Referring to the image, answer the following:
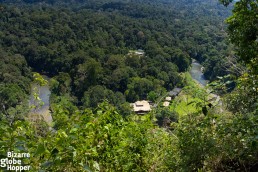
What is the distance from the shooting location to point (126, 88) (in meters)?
23.5

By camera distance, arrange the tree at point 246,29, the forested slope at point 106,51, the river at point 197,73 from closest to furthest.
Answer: the tree at point 246,29 < the forested slope at point 106,51 < the river at point 197,73

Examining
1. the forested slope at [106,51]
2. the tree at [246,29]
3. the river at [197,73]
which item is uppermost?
the tree at [246,29]

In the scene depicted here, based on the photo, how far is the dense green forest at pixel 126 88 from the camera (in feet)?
7.13

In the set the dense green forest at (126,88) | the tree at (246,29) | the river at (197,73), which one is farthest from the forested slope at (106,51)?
the tree at (246,29)

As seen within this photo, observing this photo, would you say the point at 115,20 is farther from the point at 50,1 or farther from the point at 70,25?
the point at 50,1

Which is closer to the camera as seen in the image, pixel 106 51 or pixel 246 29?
pixel 246 29

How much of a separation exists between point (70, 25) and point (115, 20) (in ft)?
30.8

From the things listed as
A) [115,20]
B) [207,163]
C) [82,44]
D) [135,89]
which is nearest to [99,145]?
[207,163]

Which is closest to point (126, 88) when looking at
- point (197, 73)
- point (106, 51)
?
point (106, 51)

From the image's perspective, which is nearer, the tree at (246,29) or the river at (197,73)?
the tree at (246,29)

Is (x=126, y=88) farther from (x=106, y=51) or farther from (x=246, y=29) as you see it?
(x=246, y=29)

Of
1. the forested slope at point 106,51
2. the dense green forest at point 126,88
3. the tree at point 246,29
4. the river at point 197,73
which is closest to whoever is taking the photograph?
the dense green forest at point 126,88

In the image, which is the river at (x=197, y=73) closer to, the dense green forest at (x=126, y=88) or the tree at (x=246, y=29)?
the dense green forest at (x=126, y=88)

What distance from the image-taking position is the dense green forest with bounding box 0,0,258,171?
217cm
